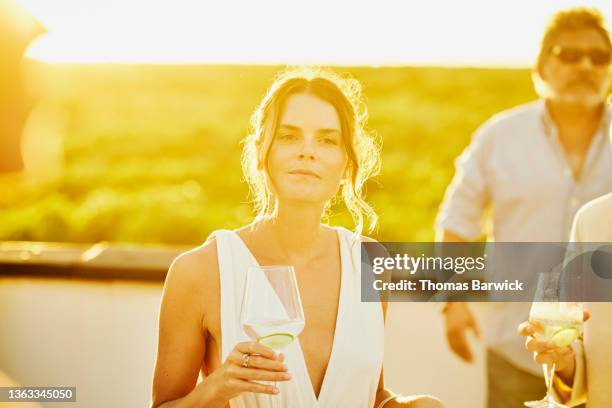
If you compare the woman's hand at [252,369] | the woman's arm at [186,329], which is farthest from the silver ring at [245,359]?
the woman's arm at [186,329]

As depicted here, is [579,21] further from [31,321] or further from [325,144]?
[31,321]

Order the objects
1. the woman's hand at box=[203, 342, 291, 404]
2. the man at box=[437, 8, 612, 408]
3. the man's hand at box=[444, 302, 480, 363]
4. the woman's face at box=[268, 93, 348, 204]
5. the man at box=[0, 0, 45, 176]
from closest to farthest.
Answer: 1. the man at box=[0, 0, 45, 176]
2. the woman's hand at box=[203, 342, 291, 404]
3. the woman's face at box=[268, 93, 348, 204]
4. the man at box=[437, 8, 612, 408]
5. the man's hand at box=[444, 302, 480, 363]

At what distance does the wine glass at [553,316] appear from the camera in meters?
1.57

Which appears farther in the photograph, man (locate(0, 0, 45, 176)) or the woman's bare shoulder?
the woman's bare shoulder

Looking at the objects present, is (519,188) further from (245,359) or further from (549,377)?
(245,359)

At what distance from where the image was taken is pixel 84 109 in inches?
274

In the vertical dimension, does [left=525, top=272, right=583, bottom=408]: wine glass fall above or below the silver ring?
above

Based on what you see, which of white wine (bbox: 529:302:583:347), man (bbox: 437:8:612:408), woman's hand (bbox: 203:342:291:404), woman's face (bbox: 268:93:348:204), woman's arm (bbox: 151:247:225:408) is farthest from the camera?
man (bbox: 437:8:612:408)

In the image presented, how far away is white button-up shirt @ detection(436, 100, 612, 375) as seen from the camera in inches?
104

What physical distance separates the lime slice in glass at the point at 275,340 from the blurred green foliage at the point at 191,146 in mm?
4224

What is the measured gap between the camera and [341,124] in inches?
74.5

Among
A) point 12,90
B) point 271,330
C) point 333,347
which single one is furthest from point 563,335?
point 12,90

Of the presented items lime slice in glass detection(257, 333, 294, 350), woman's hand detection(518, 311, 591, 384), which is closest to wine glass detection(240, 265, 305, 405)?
lime slice in glass detection(257, 333, 294, 350)

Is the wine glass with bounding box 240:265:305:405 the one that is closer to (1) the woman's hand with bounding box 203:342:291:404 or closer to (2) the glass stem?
(1) the woman's hand with bounding box 203:342:291:404
